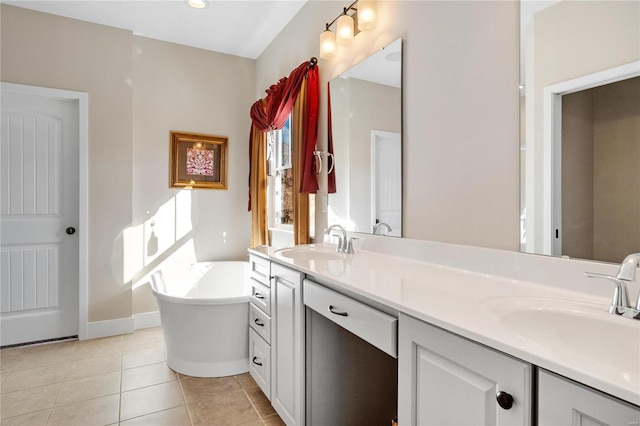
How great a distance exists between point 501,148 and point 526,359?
897 millimetres

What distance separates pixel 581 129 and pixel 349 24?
1400 millimetres

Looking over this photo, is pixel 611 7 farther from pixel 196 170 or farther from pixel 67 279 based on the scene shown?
pixel 67 279

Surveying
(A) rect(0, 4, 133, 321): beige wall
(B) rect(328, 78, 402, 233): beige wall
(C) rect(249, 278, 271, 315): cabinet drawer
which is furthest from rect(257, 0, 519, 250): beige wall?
(A) rect(0, 4, 133, 321): beige wall

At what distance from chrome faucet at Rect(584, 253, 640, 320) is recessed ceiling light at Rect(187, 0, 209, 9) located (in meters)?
2.95

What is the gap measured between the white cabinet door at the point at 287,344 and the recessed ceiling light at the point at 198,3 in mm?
2115

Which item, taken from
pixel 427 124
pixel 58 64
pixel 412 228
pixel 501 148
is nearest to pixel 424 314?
pixel 501 148

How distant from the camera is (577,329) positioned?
34.8 inches

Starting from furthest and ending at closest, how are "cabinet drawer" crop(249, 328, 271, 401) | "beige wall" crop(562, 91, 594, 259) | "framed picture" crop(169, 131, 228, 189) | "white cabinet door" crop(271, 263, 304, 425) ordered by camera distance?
"framed picture" crop(169, 131, 228, 189) < "cabinet drawer" crop(249, 328, 271, 401) < "white cabinet door" crop(271, 263, 304, 425) < "beige wall" crop(562, 91, 594, 259)

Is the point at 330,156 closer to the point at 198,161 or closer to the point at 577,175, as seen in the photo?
the point at 577,175

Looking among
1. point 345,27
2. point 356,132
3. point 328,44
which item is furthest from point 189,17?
point 356,132

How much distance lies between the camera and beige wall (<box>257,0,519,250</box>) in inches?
52.1

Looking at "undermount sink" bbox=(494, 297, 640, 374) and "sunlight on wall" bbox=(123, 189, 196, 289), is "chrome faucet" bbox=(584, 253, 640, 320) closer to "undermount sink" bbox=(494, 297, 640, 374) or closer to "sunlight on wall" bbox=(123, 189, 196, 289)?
"undermount sink" bbox=(494, 297, 640, 374)

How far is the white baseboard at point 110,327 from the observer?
3027 millimetres

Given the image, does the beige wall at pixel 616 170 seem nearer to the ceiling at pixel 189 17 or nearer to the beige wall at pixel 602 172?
the beige wall at pixel 602 172
